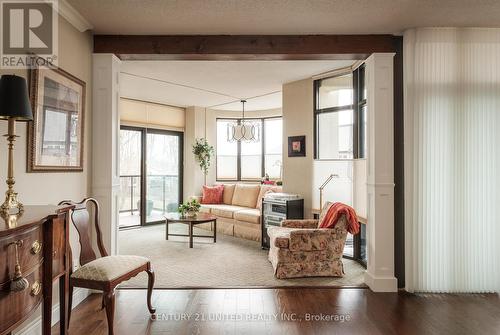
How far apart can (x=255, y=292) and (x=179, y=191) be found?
15.5 ft

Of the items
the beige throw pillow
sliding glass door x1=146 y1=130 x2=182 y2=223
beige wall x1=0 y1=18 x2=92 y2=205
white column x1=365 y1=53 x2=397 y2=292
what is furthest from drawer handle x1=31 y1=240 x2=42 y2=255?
sliding glass door x1=146 y1=130 x2=182 y2=223

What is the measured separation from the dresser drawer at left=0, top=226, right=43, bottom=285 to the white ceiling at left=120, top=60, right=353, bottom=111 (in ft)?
11.1

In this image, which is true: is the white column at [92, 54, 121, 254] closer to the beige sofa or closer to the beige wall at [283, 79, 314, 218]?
the beige sofa

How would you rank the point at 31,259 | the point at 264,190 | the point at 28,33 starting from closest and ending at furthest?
the point at 31,259 → the point at 28,33 → the point at 264,190

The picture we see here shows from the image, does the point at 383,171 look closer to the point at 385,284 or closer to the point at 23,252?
the point at 385,284

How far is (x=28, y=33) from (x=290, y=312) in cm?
309

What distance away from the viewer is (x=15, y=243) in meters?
1.30

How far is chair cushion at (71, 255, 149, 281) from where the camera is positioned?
233 cm

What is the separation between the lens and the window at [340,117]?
14.3ft

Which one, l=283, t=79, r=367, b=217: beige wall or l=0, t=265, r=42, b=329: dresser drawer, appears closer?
l=0, t=265, r=42, b=329: dresser drawer

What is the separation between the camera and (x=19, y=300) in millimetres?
1354

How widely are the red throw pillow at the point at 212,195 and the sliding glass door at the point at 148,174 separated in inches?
34.2

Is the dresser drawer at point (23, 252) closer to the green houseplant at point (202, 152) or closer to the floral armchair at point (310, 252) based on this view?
the floral armchair at point (310, 252)

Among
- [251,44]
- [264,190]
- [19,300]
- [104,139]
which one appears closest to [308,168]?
[264,190]
